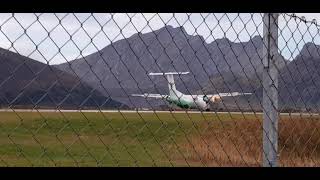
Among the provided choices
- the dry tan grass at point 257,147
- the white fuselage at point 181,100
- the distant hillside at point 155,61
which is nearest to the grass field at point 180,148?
the dry tan grass at point 257,147

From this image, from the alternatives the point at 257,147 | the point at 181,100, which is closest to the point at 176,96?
the point at 181,100

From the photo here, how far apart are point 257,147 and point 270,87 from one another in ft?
22.0

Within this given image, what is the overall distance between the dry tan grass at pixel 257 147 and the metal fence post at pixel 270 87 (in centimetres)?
247

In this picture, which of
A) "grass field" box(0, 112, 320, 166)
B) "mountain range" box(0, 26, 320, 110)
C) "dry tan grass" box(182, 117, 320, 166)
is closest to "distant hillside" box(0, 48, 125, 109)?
"mountain range" box(0, 26, 320, 110)

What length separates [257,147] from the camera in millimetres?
10766

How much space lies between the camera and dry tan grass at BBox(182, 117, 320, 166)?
8070 millimetres

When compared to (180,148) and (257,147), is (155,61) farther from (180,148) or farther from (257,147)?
(180,148)

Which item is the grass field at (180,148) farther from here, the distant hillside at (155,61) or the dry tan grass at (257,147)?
the distant hillside at (155,61)

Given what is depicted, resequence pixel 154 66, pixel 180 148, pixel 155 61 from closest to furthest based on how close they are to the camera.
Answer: pixel 155 61 → pixel 154 66 → pixel 180 148

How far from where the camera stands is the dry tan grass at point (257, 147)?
8070 mm
